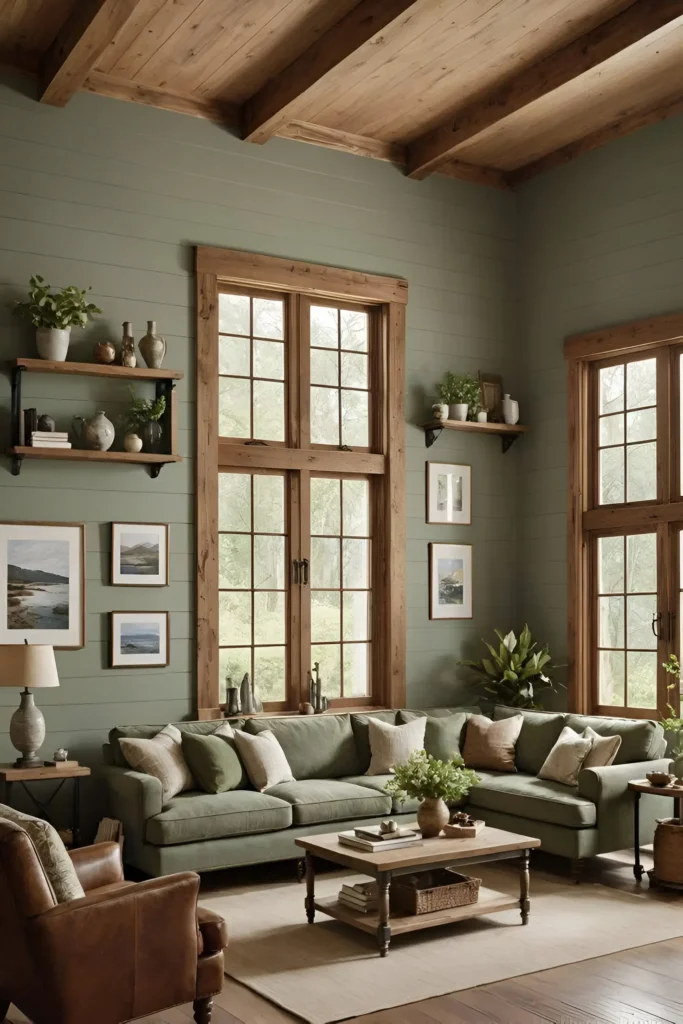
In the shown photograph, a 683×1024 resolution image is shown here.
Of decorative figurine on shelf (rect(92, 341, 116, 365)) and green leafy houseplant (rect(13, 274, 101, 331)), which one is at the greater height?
green leafy houseplant (rect(13, 274, 101, 331))

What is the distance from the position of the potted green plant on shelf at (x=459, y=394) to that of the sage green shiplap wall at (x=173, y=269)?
14 cm

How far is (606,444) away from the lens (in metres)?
7.90

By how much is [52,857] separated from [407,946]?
1.96 metres

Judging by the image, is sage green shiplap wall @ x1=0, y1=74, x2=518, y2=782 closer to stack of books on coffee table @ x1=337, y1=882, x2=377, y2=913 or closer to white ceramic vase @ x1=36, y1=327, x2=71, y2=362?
white ceramic vase @ x1=36, y1=327, x2=71, y2=362

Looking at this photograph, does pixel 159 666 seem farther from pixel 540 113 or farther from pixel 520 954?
pixel 540 113

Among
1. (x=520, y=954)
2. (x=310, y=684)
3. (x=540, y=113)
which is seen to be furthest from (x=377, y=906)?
(x=540, y=113)

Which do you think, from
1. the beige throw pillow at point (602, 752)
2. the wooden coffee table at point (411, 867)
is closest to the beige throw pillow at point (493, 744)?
the beige throw pillow at point (602, 752)

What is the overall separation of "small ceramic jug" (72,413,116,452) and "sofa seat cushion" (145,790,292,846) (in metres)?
2.09

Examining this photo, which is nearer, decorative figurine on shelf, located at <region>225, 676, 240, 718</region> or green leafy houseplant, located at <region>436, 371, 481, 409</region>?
decorative figurine on shelf, located at <region>225, 676, 240, 718</region>

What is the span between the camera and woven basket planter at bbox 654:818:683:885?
19.3 ft

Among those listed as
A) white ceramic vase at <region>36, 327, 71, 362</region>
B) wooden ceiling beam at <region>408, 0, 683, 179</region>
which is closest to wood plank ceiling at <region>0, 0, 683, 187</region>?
wooden ceiling beam at <region>408, 0, 683, 179</region>

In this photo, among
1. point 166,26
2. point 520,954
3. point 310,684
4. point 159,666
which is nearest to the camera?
point 520,954

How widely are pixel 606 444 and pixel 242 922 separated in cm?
422

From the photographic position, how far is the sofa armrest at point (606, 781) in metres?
6.16
